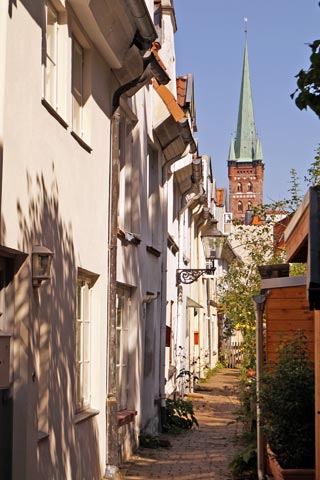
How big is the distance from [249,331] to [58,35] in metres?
10.5

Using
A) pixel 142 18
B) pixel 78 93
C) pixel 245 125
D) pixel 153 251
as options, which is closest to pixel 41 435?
pixel 78 93

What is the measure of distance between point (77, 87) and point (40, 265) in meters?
3.10

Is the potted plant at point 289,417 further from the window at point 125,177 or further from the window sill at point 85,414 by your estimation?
the window at point 125,177

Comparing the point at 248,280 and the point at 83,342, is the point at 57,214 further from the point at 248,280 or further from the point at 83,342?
the point at 248,280

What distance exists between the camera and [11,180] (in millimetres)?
6980

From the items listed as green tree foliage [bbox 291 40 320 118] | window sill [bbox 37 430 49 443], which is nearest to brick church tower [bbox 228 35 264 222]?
window sill [bbox 37 430 49 443]

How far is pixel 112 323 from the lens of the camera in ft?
38.0

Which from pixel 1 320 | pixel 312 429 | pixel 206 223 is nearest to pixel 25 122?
pixel 1 320

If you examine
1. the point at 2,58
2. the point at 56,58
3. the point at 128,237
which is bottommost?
the point at 128,237

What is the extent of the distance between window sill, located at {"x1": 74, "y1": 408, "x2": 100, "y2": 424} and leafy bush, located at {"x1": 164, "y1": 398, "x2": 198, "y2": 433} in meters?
6.68

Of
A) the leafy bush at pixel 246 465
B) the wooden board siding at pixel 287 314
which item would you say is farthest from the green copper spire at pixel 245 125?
the wooden board siding at pixel 287 314

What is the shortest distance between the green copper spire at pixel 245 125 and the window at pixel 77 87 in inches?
5084

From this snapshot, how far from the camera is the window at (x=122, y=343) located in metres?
13.1

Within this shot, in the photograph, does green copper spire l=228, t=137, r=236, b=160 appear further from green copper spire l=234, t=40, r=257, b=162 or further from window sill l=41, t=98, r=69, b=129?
window sill l=41, t=98, r=69, b=129
